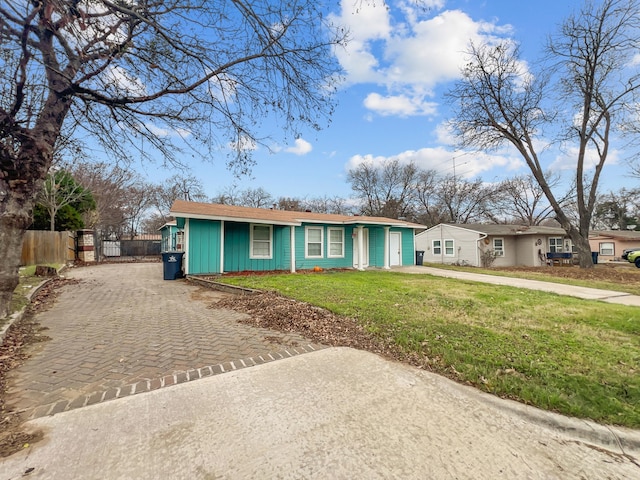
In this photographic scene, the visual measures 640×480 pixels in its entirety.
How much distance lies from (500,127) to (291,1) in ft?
63.3

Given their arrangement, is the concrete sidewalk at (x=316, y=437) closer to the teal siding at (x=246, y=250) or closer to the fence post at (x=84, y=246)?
the teal siding at (x=246, y=250)

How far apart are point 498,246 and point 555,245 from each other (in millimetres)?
5613

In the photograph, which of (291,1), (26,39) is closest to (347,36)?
(291,1)

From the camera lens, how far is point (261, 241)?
13266mm

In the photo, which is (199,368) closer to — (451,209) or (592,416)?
(592,416)

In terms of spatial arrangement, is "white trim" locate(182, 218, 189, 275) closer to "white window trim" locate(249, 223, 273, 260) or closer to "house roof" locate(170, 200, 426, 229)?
"house roof" locate(170, 200, 426, 229)

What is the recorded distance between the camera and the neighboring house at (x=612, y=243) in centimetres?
3042

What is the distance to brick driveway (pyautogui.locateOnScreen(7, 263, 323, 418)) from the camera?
9.63 feet

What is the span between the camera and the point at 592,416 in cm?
265

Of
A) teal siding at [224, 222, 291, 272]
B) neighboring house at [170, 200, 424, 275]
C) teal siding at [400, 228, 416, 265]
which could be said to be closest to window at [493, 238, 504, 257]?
teal siding at [400, 228, 416, 265]

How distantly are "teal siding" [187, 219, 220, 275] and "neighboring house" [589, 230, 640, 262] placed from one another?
3633 cm

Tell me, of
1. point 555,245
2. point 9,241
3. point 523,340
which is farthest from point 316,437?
point 555,245

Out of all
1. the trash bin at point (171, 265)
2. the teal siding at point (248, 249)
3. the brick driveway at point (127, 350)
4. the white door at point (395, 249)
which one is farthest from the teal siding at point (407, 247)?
the brick driveway at point (127, 350)

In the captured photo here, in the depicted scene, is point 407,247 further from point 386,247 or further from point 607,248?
point 607,248
